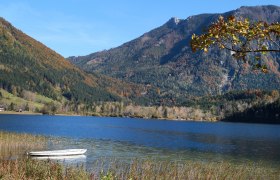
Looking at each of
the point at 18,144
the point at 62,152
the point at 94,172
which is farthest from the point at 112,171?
the point at 18,144

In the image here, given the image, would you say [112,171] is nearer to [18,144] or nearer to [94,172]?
[94,172]

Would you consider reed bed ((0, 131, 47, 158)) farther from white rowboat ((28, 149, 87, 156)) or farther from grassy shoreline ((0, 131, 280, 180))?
white rowboat ((28, 149, 87, 156))

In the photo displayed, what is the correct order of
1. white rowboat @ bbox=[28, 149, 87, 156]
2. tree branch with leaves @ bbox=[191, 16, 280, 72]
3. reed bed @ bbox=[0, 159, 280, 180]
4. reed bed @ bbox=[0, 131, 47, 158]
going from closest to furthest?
1. tree branch with leaves @ bbox=[191, 16, 280, 72]
2. reed bed @ bbox=[0, 159, 280, 180]
3. white rowboat @ bbox=[28, 149, 87, 156]
4. reed bed @ bbox=[0, 131, 47, 158]

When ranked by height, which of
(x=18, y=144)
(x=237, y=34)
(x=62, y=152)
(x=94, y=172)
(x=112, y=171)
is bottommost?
(x=62, y=152)

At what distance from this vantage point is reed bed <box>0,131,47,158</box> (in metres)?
59.7

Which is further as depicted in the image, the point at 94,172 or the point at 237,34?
the point at 94,172

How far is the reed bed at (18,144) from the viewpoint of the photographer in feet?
196

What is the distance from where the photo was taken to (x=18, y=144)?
65375 mm

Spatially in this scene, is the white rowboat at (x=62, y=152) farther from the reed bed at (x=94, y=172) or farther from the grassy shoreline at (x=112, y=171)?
the reed bed at (x=94, y=172)

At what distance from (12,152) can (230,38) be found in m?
51.7

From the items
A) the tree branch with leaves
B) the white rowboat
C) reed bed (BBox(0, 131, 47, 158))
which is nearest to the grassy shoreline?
reed bed (BBox(0, 131, 47, 158))

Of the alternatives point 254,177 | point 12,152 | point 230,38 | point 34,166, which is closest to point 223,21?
point 230,38

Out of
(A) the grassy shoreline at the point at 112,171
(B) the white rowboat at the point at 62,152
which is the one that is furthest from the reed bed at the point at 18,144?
(B) the white rowboat at the point at 62,152

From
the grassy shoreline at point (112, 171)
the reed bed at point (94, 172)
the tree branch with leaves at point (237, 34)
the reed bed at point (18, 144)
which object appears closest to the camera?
the tree branch with leaves at point (237, 34)
